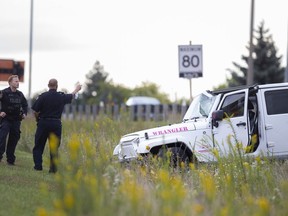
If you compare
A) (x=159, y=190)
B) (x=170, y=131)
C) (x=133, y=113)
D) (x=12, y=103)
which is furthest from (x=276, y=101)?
(x=133, y=113)

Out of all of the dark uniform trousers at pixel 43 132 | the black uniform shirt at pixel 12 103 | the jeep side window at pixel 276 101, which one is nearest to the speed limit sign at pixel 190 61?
the jeep side window at pixel 276 101

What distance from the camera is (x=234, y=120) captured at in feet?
43.7

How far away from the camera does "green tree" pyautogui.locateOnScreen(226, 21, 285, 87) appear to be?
2229 inches

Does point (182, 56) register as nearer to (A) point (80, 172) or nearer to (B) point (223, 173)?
(B) point (223, 173)

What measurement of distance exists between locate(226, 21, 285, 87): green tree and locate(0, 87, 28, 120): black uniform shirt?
4350 cm

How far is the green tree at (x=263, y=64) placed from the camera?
56.6 meters

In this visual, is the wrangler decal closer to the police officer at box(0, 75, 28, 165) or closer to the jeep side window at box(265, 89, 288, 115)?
the jeep side window at box(265, 89, 288, 115)

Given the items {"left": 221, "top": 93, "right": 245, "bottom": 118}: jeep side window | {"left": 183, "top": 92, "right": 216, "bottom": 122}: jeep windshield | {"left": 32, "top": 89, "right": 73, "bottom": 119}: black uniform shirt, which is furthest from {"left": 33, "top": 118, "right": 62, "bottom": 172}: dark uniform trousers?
{"left": 221, "top": 93, "right": 245, "bottom": 118}: jeep side window

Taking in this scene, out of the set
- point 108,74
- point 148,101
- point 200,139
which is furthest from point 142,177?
point 108,74

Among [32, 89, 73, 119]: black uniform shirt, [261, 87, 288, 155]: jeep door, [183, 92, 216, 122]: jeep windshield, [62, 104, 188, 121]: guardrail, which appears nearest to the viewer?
[261, 87, 288, 155]: jeep door

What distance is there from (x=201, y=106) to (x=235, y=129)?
1.12 metres

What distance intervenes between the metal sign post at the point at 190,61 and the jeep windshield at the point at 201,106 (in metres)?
3.79

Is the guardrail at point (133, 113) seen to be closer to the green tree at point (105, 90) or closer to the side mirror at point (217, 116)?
the side mirror at point (217, 116)

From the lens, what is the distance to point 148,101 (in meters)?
64.4
